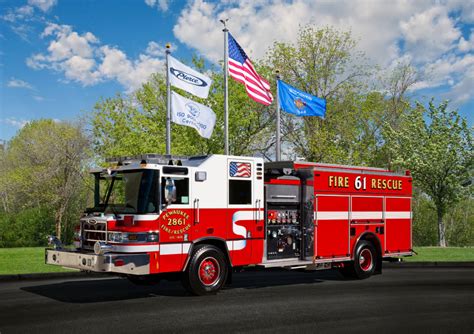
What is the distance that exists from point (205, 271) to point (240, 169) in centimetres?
237

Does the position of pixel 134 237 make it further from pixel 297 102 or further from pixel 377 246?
pixel 297 102

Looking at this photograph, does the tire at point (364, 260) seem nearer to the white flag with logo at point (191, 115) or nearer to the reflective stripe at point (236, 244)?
the reflective stripe at point (236, 244)

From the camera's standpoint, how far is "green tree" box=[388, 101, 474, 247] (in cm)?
3706

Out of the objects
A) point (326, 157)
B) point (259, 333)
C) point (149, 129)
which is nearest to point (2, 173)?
point (149, 129)

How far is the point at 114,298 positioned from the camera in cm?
1104

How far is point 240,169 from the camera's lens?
1212cm

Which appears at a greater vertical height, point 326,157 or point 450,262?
point 326,157

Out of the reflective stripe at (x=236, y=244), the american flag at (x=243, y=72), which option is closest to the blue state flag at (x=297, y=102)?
the american flag at (x=243, y=72)

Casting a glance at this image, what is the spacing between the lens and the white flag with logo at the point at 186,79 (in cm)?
1736

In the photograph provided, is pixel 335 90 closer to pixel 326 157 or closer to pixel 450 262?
pixel 326 157

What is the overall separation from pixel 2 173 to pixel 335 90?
3197 cm

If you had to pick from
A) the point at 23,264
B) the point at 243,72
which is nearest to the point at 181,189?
the point at 23,264

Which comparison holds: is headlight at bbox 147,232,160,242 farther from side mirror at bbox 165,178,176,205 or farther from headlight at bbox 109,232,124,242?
side mirror at bbox 165,178,176,205

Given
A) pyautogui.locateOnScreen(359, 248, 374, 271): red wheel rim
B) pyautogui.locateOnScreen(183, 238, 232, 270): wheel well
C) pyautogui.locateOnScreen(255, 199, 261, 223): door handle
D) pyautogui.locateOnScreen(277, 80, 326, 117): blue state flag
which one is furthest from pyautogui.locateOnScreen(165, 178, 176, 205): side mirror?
pyautogui.locateOnScreen(277, 80, 326, 117): blue state flag
